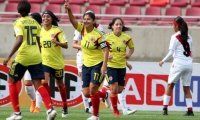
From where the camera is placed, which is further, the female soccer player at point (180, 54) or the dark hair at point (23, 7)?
the female soccer player at point (180, 54)

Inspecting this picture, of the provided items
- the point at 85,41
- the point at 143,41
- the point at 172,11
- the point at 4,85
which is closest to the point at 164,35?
the point at 143,41

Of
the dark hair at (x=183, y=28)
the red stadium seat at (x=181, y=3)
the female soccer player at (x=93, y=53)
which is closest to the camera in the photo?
the female soccer player at (x=93, y=53)

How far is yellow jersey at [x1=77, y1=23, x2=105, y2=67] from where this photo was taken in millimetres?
11938

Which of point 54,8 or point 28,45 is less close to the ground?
point 54,8

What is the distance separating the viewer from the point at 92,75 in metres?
12.0

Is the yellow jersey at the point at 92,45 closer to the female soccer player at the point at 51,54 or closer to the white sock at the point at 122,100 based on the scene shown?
the female soccer player at the point at 51,54

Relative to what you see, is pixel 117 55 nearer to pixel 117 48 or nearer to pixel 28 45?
pixel 117 48

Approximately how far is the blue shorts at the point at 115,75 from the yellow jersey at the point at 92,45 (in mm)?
1828

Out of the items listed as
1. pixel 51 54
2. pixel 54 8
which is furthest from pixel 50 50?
pixel 54 8

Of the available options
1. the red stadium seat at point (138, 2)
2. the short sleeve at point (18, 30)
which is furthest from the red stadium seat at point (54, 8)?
the short sleeve at point (18, 30)

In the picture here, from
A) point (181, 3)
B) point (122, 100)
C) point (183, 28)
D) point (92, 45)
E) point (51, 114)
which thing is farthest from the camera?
point (181, 3)

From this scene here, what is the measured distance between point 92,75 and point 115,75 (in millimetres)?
2051

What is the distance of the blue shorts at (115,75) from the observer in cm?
1396

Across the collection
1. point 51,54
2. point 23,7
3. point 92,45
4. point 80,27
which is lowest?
point 51,54
